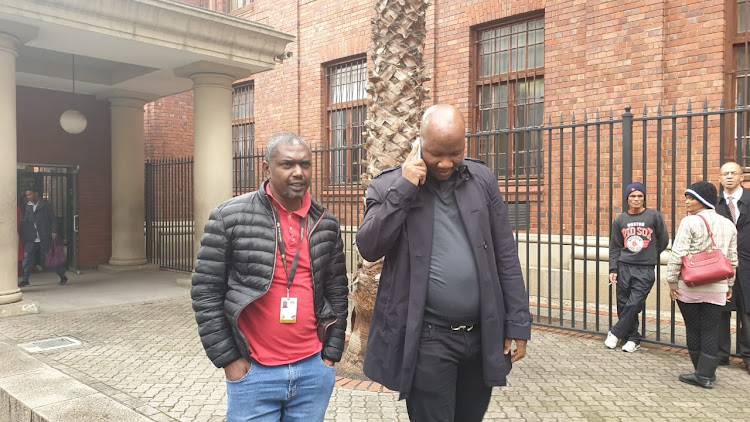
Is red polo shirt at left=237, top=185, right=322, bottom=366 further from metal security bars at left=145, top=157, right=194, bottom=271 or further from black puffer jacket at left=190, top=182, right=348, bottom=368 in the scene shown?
metal security bars at left=145, top=157, right=194, bottom=271

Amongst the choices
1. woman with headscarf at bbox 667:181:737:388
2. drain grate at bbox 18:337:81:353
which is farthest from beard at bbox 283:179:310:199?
drain grate at bbox 18:337:81:353

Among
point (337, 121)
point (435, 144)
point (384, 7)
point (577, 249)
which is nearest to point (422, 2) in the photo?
point (384, 7)

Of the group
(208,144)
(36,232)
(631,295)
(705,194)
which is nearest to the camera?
(705,194)

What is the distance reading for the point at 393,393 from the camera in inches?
184

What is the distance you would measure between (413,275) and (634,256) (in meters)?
4.46

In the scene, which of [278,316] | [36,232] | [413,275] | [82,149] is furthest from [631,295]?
[82,149]

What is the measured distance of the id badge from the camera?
7.99 feet

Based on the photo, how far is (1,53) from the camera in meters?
7.66

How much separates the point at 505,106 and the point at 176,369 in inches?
277

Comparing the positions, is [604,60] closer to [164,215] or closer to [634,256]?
[634,256]

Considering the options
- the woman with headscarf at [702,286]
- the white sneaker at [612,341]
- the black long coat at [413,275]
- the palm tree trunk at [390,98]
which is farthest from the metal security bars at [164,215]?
the black long coat at [413,275]

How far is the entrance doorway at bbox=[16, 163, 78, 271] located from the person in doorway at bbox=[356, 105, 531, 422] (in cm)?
1207

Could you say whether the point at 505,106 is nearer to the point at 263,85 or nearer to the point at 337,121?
the point at 337,121

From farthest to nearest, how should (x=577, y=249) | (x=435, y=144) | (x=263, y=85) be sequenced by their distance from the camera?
1. (x=263, y=85)
2. (x=577, y=249)
3. (x=435, y=144)
